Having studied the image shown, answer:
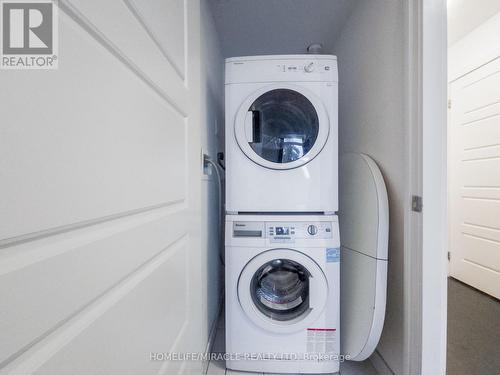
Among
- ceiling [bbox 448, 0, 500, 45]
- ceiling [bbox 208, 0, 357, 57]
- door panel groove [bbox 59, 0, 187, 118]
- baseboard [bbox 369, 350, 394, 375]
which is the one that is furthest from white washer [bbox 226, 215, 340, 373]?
ceiling [bbox 448, 0, 500, 45]

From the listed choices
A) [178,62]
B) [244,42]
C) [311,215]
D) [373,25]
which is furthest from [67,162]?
[244,42]

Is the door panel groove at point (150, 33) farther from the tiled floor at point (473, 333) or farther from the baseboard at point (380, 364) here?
the tiled floor at point (473, 333)

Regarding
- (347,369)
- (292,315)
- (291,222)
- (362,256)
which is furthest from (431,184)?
(347,369)

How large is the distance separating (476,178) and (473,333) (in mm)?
1520

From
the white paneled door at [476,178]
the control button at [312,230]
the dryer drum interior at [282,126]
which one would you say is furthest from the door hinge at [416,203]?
the white paneled door at [476,178]

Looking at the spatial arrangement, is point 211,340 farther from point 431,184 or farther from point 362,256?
point 431,184

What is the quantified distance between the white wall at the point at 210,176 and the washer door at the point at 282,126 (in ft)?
0.95

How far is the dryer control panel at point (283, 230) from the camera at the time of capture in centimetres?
132

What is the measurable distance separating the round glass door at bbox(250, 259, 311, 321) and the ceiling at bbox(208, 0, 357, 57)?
176 centimetres

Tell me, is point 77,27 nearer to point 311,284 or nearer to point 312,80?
point 312,80

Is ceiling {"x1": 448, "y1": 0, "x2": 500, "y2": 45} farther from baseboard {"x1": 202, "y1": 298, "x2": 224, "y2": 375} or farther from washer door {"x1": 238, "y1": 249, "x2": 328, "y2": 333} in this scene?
baseboard {"x1": 202, "y1": 298, "x2": 224, "y2": 375}

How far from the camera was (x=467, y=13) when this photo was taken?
6.89 feet

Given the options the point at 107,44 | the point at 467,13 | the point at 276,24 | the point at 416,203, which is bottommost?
the point at 416,203

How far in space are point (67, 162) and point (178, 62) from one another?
22.2 inches
